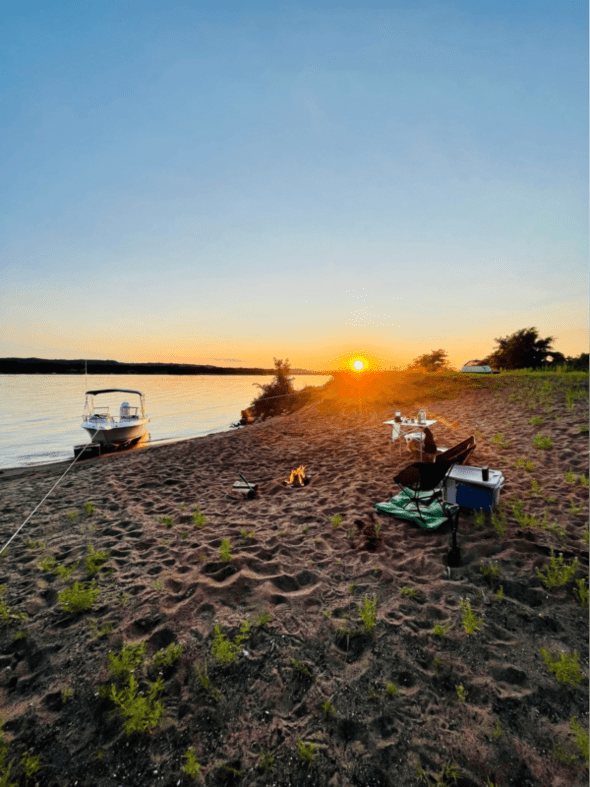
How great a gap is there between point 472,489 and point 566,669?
3008 mm

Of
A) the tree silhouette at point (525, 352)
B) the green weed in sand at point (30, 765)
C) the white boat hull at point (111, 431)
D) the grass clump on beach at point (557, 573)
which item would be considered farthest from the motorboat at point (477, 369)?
the green weed in sand at point (30, 765)

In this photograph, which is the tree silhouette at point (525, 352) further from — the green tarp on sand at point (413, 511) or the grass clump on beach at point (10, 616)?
the grass clump on beach at point (10, 616)

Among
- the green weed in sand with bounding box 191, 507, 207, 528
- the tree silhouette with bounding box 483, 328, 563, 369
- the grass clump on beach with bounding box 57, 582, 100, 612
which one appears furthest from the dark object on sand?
the tree silhouette with bounding box 483, 328, 563, 369

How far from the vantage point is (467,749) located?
8.15 feet

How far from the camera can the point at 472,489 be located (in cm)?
578

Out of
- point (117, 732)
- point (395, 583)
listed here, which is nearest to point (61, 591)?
point (117, 732)

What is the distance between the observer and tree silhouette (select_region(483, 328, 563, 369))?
35.0 m

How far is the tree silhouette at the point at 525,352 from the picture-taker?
3500 cm

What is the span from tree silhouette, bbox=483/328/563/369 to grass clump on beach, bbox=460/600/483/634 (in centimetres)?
3819

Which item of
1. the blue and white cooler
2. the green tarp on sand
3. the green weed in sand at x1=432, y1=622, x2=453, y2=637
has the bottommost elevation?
the green weed in sand at x1=432, y1=622, x2=453, y2=637

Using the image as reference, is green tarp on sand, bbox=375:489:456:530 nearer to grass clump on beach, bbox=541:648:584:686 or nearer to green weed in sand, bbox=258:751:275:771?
grass clump on beach, bbox=541:648:584:686

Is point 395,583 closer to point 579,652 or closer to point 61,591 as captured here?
point 579,652

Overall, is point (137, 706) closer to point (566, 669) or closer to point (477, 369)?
point (566, 669)

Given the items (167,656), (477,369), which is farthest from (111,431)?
(477,369)
